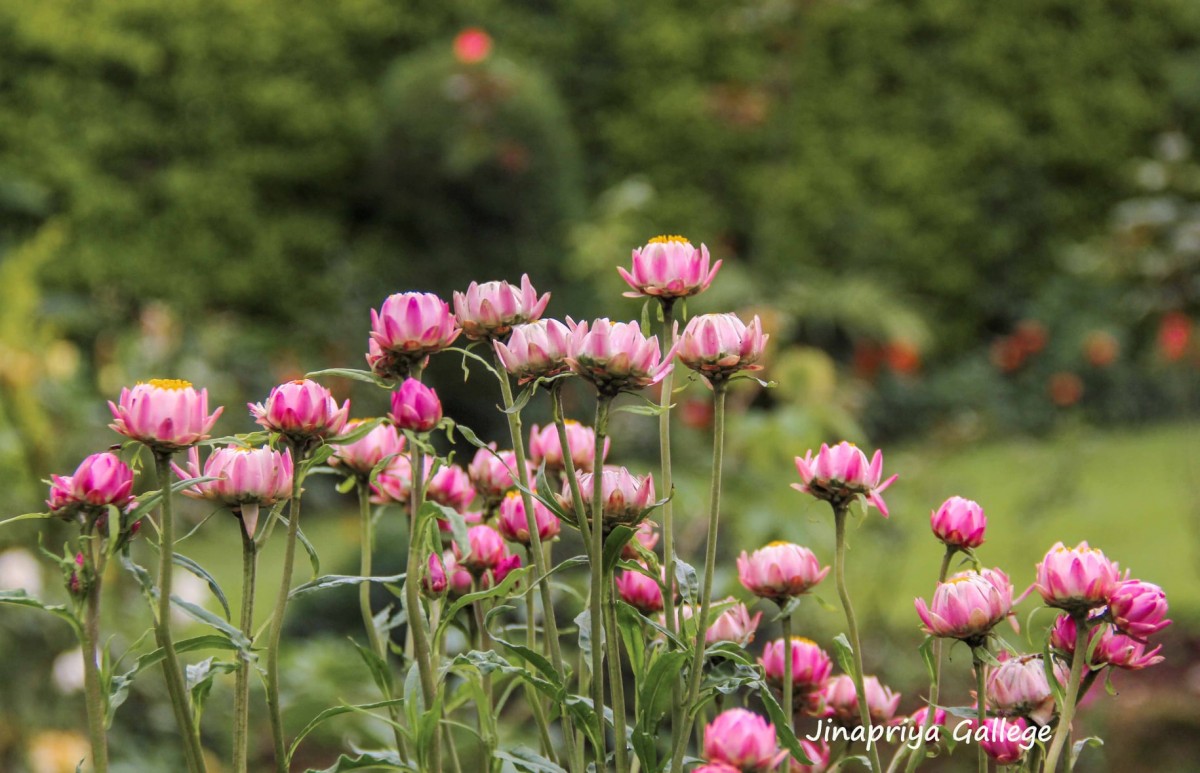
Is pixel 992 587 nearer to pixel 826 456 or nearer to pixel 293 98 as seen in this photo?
pixel 826 456

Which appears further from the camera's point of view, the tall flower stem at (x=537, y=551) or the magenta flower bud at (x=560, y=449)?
the magenta flower bud at (x=560, y=449)

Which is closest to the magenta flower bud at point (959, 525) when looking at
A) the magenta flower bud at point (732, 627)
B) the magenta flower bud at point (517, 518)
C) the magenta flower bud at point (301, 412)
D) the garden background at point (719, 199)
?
the magenta flower bud at point (732, 627)

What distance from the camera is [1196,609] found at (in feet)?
13.3

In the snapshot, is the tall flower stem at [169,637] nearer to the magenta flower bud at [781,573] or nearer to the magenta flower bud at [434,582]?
the magenta flower bud at [434,582]

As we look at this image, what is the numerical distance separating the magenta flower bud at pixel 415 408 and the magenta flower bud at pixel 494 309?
50 millimetres

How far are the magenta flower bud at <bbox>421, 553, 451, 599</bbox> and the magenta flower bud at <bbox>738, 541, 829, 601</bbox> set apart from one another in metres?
0.16

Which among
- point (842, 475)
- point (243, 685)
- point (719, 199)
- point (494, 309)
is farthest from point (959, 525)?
point (719, 199)

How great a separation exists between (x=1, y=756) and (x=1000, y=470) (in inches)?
189

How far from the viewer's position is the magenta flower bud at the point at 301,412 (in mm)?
627

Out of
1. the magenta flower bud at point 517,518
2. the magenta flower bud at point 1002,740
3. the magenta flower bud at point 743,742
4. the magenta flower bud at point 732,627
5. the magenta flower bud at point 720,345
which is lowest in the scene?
the magenta flower bud at point 743,742

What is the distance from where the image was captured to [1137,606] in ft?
2.07

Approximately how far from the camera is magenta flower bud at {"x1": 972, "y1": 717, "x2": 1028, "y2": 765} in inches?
25.4

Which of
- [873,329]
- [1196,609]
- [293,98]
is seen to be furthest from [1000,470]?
[293,98]

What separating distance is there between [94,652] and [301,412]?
0.14 metres
